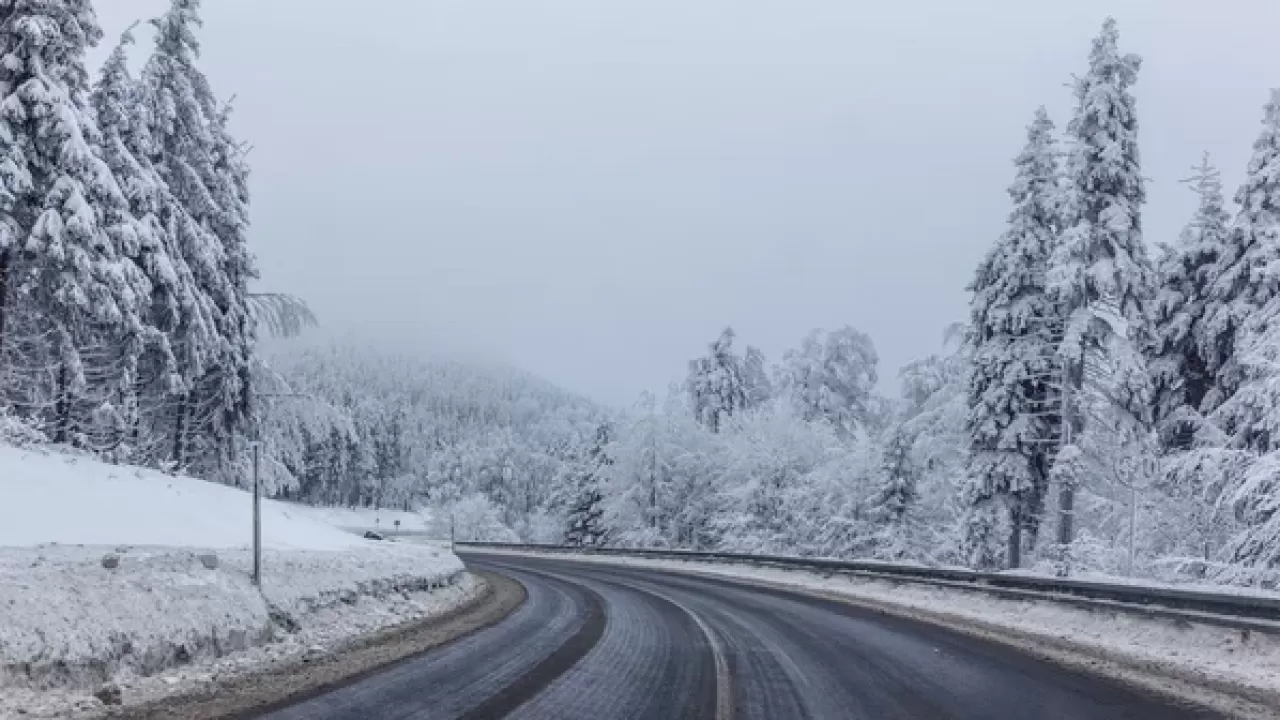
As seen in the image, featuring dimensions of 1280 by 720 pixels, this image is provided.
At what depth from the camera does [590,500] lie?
66.8m

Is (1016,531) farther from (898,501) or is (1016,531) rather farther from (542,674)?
(542,674)

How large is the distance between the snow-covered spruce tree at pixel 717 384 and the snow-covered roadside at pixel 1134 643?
1784 inches

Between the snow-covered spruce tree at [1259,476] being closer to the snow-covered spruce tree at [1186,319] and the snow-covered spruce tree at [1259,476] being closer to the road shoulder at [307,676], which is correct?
the snow-covered spruce tree at [1186,319]

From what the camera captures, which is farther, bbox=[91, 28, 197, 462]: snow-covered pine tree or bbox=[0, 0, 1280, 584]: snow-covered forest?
bbox=[91, 28, 197, 462]: snow-covered pine tree

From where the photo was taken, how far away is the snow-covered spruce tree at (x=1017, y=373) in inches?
1187

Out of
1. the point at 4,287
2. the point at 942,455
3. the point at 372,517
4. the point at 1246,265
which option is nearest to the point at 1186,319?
the point at 1246,265

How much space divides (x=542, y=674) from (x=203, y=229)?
23.1 meters

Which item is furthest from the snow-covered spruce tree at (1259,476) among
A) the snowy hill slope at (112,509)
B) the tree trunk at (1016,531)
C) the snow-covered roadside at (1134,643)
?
the snowy hill slope at (112,509)

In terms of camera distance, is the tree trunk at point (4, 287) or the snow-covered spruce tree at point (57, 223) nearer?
the tree trunk at point (4, 287)

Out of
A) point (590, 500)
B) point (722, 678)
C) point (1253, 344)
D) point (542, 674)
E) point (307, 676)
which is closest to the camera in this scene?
point (307, 676)

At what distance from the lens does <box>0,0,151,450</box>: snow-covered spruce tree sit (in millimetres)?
18562

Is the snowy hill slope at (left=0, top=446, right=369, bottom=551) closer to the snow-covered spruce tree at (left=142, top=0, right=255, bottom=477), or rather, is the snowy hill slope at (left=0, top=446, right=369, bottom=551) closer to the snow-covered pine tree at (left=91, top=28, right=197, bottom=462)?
the snow-covered pine tree at (left=91, top=28, right=197, bottom=462)

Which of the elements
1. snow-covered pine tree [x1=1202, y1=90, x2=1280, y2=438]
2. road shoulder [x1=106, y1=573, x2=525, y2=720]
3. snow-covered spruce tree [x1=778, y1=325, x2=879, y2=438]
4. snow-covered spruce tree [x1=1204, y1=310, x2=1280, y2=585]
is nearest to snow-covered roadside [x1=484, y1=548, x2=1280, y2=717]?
snow-covered spruce tree [x1=1204, y1=310, x2=1280, y2=585]

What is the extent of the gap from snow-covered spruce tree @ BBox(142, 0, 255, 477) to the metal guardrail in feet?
61.5
